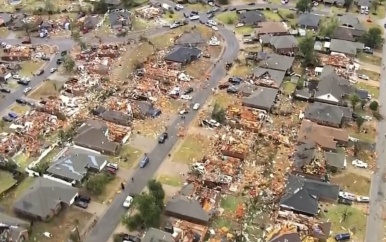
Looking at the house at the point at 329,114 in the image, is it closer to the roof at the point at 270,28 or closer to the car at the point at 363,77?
the car at the point at 363,77

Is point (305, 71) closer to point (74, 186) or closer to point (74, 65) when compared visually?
point (74, 65)

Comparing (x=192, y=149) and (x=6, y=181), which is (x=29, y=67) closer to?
(x=6, y=181)

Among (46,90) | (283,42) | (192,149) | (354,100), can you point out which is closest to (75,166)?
(192,149)

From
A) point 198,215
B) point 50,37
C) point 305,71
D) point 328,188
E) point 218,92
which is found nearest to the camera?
point 198,215

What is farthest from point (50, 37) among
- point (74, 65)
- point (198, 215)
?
point (198, 215)

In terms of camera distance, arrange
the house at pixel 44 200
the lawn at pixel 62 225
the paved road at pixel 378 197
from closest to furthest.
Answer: the lawn at pixel 62 225 < the paved road at pixel 378 197 < the house at pixel 44 200

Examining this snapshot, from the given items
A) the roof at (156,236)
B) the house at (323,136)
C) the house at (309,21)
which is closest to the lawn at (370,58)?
the house at (309,21)
